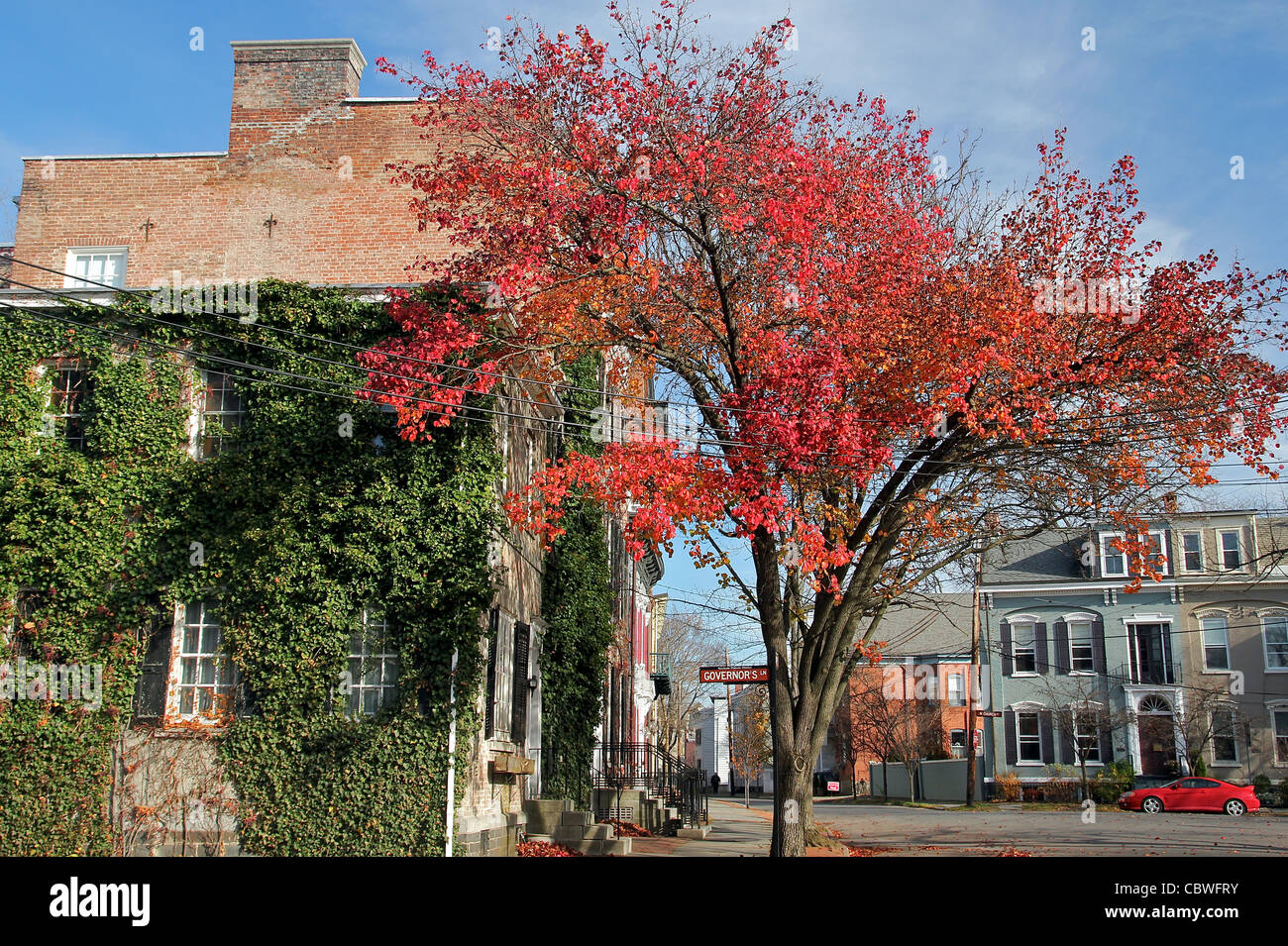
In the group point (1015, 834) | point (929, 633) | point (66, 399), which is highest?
point (66, 399)

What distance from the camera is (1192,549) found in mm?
40594

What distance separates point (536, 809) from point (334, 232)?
11.9 metres

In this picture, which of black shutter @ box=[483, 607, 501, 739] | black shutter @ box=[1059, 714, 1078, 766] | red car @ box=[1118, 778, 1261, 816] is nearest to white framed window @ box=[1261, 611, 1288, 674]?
red car @ box=[1118, 778, 1261, 816]

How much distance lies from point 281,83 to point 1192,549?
36062mm

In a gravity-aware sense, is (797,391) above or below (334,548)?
above

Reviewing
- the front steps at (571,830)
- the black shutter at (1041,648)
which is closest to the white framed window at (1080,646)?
the black shutter at (1041,648)

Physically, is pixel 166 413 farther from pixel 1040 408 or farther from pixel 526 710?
pixel 1040 408

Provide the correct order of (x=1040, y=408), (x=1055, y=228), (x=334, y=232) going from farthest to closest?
(x=334, y=232) → (x=1055, y=228) → (x=1040, y=408)

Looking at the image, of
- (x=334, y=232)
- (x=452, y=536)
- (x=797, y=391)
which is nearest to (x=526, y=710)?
(x=452, y=536)

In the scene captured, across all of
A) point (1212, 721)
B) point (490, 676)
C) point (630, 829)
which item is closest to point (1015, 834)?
point (630, 829)

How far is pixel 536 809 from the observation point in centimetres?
1611

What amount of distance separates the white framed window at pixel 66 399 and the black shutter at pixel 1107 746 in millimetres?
36623

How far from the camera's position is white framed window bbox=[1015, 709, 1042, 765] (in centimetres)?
4100

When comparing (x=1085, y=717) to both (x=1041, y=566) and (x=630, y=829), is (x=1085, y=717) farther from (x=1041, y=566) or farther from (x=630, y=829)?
(x=630, y=829)
